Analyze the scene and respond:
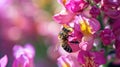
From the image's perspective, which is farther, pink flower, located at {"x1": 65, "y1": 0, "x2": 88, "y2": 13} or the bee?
the bee

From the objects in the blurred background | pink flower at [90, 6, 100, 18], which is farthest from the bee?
the blurred background

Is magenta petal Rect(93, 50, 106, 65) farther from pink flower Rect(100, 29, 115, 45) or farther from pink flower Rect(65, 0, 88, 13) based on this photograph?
pink flower Rect(65, 0, 88, 13)

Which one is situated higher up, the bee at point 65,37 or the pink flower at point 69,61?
the bee at point 65,37

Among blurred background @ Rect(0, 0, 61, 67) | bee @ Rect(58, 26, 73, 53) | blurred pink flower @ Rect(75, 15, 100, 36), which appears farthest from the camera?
blurred background @ Rect(0, 0, 61, 67)

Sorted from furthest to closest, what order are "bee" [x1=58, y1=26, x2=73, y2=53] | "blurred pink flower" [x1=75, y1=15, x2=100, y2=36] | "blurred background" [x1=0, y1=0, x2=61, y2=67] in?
1. "blurred background" [x1=0, y1=0, x2=61, y2=67]
2. "bee" [x1=58, y1=26, x2=73, y2=53]
3. "blurred pink flower" [x1=75, y1=15, x2=100, y2=36]

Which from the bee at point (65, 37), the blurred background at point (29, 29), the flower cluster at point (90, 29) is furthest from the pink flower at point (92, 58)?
the blurred background at point (29, 29)

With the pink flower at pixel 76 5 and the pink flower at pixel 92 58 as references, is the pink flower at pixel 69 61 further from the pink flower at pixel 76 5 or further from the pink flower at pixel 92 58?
the pink flower at pixel 76 5
